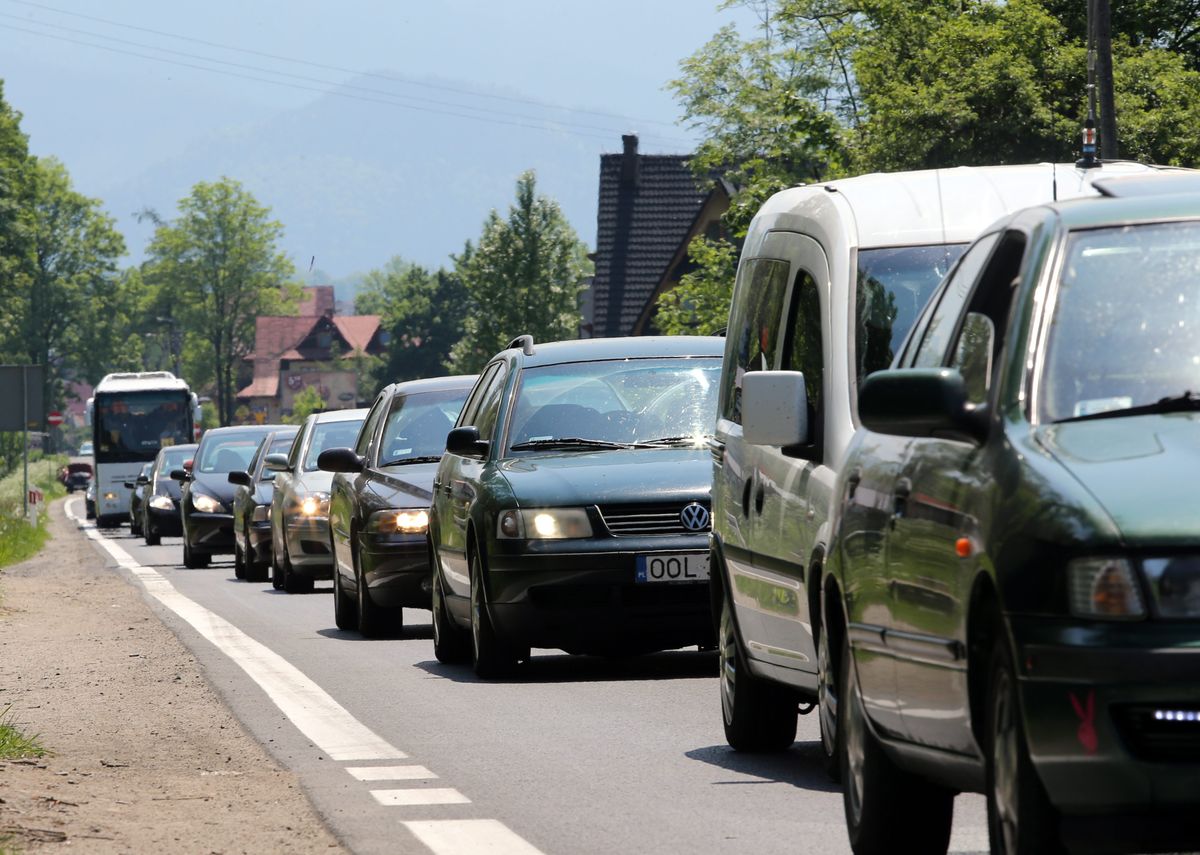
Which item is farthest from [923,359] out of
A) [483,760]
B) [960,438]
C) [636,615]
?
[636,615]

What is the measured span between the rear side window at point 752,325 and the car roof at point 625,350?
12.7ft

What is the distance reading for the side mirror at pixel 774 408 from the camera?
830cm

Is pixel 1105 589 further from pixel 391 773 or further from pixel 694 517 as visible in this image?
pixel 694 517

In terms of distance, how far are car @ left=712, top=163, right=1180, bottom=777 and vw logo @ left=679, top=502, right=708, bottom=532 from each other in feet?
8.77

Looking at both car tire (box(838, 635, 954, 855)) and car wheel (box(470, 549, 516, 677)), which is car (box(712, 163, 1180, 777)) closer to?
car tire (box(838, 635, 954, 855))

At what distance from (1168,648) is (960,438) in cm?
97

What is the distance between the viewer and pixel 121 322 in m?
138

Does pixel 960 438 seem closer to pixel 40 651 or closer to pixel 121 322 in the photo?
pixel 40 651

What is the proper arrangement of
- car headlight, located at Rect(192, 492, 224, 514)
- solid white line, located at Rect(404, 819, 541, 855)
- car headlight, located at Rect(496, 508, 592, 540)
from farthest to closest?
car headlight, located at Rect(192, 492, 224, 514)
car headlight, located at Rect(496, 508, 592, 540)
solid white line, located at Rect(404, 819, 541, 855)

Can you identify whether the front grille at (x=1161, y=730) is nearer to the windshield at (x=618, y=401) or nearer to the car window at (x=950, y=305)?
the car window at (x=950, y=305)

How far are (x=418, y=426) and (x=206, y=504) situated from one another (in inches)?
589

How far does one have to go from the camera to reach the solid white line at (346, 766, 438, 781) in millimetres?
9195

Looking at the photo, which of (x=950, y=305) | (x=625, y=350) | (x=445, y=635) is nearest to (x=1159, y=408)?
(x=950, y=305)

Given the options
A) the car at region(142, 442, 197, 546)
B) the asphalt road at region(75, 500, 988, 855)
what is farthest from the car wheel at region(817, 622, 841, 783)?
the car at region(142, 442, 197, 546)
